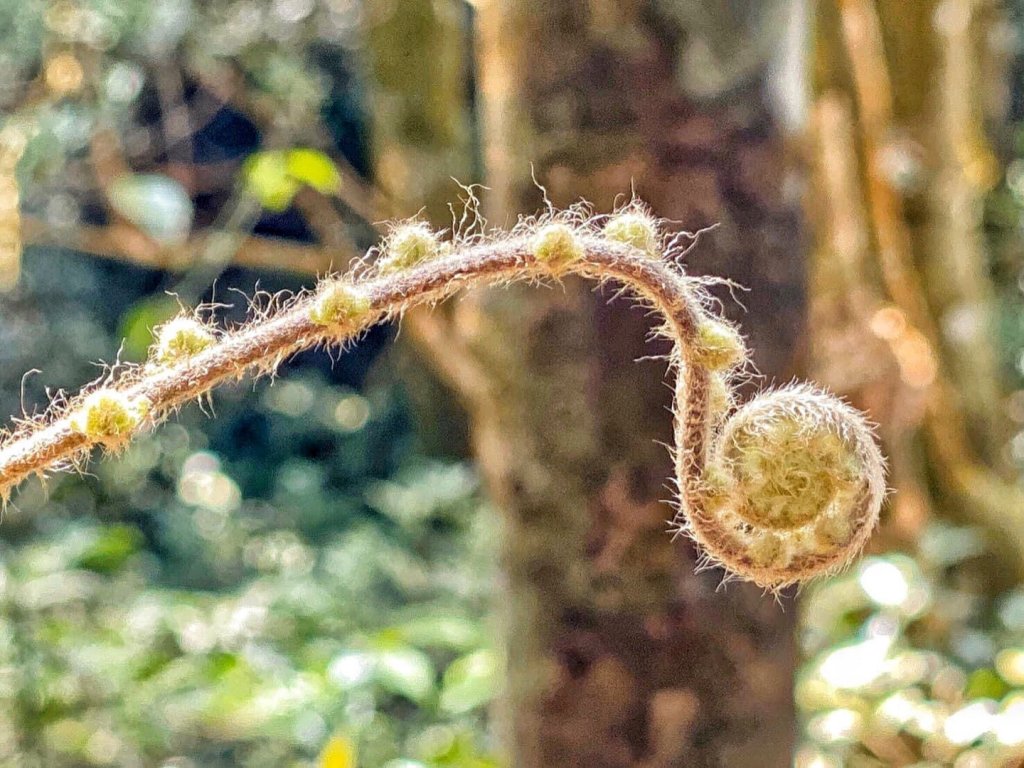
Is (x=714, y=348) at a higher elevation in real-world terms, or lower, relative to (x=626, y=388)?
lower

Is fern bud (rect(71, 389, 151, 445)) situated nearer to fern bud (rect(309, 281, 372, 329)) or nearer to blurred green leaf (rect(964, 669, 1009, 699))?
fern bud (rect(309, 281, 372, 329))

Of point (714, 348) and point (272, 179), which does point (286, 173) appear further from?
point (714, 348)

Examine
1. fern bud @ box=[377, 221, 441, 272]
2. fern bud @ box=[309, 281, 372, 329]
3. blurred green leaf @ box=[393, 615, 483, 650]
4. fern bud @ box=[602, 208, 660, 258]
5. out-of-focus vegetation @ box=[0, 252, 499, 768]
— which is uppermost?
out-of-focus vegetation @ box=[0, 252, 499, 768]

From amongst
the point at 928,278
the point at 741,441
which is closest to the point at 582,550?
the point at 741,441

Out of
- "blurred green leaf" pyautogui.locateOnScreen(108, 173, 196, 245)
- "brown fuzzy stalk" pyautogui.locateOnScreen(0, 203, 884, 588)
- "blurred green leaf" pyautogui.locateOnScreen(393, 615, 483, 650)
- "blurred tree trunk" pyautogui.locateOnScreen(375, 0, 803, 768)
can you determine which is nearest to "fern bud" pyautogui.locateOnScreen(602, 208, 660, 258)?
"brown fuzzy stalk" pyautogui.locateOnScreen(0, 203, 884, 588)

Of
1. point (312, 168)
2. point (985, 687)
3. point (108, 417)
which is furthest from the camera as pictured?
point (312, 168)

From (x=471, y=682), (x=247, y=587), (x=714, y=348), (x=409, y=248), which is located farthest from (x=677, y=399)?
(x=247, y=587)
